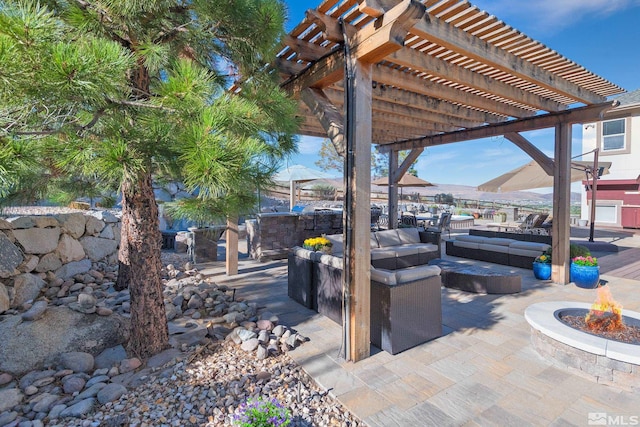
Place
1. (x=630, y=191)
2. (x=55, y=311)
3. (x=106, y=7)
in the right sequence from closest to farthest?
1. (x=106, y=7)
2. (x=55, y=311)
3. (x=630, y=191)

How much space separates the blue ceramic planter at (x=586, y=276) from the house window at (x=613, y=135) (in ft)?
35.3

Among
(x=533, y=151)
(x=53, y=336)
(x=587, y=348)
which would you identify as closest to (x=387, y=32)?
(x=587, y=348)

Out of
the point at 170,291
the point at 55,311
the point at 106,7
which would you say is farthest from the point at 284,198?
the point at 106,7

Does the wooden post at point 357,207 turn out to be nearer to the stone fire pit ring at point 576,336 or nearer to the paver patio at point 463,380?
the paver patio at point 463,380

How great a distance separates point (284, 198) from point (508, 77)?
48.9 feet

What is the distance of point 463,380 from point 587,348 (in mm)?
1111

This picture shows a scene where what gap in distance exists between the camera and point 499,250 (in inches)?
269

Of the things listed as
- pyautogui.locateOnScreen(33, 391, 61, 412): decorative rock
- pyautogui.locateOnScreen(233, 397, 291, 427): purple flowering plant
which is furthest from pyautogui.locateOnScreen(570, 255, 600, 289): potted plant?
pyautogui.locateOnScreen(33, 391, 61, 412): decorative rock

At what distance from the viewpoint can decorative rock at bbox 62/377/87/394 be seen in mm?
2408

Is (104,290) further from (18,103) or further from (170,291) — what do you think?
(18,103)

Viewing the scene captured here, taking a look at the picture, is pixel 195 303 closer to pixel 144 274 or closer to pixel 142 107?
pixel 144 274

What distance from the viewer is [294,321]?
3.87 meters

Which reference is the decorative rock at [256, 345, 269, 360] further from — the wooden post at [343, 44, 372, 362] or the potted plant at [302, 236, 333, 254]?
the potted plant at [302, 236, 333, 254]

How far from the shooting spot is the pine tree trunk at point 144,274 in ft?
8.78
